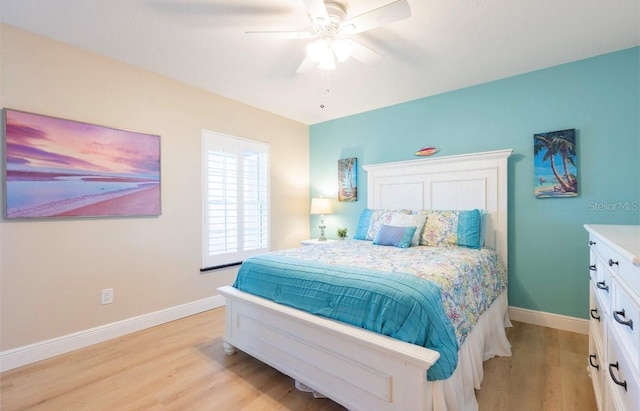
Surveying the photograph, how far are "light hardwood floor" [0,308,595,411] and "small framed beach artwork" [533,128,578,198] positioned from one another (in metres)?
1.31

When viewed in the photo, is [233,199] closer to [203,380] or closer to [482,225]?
[203,380]

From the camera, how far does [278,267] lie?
2.07 metres

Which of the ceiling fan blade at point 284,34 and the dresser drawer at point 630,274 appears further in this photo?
the ceiling fan blade at point 284,34

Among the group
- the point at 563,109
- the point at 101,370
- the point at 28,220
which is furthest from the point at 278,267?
the point at 563,109

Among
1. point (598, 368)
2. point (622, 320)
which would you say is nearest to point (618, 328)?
point (622, 320)

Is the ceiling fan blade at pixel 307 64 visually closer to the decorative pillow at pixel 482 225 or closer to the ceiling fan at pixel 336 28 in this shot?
the ceiling fan at pixel 336 28

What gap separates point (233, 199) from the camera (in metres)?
3.63

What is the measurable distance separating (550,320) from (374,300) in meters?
2.35

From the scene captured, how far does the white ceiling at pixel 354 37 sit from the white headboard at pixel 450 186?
0.86 metres

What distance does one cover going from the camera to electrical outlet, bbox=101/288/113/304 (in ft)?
8.42

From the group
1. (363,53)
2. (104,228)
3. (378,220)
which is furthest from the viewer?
(378,220)

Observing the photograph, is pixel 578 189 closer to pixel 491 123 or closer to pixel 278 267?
pixel 491 123

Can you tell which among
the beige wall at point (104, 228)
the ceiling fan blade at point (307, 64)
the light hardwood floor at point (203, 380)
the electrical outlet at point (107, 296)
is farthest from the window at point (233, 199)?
the ceiling fan blade at point (307, 64)

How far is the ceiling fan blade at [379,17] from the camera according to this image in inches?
64.1
